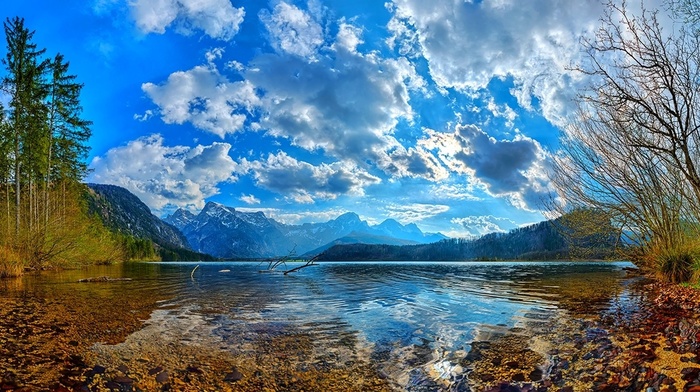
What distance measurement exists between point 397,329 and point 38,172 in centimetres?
4750

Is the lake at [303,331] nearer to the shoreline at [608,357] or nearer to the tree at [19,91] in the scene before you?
the shoreline at [608,357]

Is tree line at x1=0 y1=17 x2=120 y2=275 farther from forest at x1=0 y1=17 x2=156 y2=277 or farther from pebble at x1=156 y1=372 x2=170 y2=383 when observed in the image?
pebble at x1=156 y1=372 x2=170 y2=383

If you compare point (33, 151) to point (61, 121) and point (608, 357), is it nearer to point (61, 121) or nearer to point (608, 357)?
point (61, 121)

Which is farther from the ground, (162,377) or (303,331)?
(162,377)

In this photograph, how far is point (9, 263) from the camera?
27.5m

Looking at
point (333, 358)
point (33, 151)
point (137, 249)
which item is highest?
point (33, 151)

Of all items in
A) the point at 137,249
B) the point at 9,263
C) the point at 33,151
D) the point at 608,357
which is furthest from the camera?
the point at 137,249

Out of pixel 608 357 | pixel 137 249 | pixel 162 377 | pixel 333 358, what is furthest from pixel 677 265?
pixel 137 249

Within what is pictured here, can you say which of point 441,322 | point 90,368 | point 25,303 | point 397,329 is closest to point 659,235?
point 441,322

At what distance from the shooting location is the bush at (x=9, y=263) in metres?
27.1

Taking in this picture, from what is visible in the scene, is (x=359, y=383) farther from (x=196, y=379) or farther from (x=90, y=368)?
(x=90, y=368)

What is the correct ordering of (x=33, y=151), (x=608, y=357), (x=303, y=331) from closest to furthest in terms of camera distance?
1. (x=608, y=357)
2. (x=303, y=331)
3. (x=33, y=151)

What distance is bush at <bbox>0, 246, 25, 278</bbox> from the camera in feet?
88.8

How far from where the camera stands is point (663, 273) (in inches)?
869
